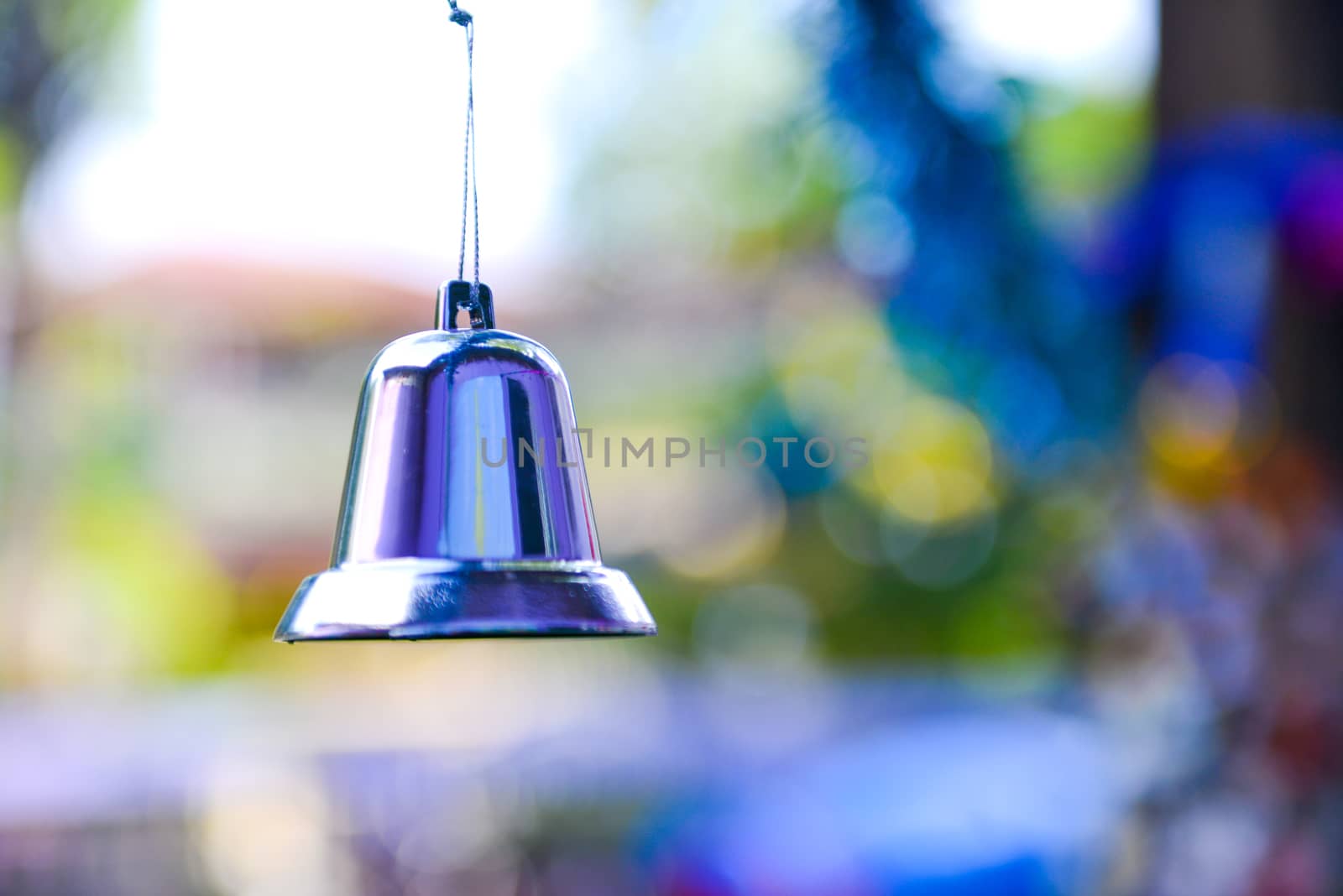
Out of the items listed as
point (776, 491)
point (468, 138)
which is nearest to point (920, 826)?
point (776, 491)

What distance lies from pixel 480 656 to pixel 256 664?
1490 mm

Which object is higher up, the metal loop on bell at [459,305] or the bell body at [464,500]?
the metal loop on bell at [459,305]

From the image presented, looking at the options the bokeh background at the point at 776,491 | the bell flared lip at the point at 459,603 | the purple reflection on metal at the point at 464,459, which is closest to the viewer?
the bell flared lip at the point at 459,603

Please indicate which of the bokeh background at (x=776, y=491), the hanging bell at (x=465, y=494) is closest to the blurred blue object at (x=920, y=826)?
the bokeh background at (x=776, y=491)

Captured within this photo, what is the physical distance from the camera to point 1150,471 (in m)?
3.93

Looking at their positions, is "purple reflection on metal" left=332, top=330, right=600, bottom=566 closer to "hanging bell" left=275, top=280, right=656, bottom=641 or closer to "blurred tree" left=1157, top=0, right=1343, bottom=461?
"hanging bell" left=275, top=280, right=656, bottom=641

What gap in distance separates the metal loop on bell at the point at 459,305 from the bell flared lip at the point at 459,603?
28 cm

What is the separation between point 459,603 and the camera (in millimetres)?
1359

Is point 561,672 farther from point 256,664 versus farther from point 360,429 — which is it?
point 360,429

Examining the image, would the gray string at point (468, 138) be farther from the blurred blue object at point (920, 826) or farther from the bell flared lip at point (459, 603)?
the blurred blue object at point (920, 826)

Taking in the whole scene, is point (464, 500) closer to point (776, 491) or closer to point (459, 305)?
point (459, 305)

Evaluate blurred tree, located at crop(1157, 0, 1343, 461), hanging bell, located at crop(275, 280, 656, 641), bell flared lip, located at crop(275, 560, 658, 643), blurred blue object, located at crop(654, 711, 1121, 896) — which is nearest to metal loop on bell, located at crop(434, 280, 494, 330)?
hanging bell, located at crop(275, 280, 656, 641)

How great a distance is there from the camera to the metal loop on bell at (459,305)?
151 cm

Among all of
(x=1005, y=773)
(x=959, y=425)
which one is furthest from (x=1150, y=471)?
(x=1005, y=773)
